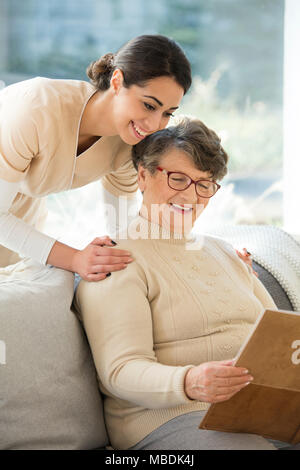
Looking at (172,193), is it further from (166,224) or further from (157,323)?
(157,323)

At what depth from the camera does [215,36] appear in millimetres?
3529

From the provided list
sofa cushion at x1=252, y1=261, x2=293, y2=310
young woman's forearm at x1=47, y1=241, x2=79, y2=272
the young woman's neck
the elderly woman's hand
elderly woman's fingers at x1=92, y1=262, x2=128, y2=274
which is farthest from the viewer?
sofa cushion at x1=252, y1=261, x2=293, y2=310

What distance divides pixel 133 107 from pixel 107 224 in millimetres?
575

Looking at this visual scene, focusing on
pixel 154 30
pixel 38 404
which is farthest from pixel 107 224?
pixel 154 30

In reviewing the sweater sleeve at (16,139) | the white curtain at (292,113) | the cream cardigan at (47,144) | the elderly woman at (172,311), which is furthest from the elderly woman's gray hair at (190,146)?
the white curtain at (292,113)

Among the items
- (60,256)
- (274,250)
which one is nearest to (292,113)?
(274,250)

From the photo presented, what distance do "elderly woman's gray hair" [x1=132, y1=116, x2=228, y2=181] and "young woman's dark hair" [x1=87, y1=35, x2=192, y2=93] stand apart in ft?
0.40

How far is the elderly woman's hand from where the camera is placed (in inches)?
45.3

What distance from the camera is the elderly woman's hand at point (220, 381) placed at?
1150 mm

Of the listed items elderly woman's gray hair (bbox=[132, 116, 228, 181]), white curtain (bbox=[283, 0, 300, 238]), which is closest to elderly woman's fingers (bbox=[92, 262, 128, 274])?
elderly woman's gray hair (bbox=[132, 116, 228, 181])

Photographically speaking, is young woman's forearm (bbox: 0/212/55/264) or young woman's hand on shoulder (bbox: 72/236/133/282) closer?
young woman's hand on shoulder (bbox: 72/236/133/282)

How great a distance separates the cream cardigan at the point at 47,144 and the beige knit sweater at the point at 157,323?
0.30 m

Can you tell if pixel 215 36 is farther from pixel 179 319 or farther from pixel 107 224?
pixel 179 319

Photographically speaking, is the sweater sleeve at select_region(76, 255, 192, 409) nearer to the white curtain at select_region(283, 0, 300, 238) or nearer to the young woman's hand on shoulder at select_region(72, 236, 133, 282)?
the young woman's hand on shoulder at select_region(72, 236, 133, 282)
